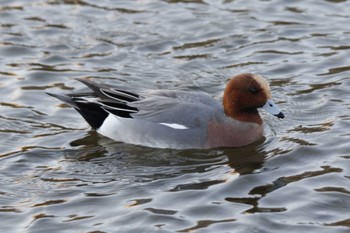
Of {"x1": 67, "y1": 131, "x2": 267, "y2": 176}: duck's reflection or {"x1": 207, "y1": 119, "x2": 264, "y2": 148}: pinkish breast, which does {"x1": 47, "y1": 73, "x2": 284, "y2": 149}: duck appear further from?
{"x1": 67, "y1": 131, "x2": 267, "y2": 176}: duck's reflection

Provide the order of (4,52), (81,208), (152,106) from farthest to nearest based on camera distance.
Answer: (4,52)
(152,106)
(81,208)

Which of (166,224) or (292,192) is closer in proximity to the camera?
(166,224)

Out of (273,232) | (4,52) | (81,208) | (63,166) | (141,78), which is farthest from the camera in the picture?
(4,52)

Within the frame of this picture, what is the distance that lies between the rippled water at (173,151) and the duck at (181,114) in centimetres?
14

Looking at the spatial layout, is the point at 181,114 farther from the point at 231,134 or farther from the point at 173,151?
the point at 231,134

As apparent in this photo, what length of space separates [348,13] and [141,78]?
3349 mm

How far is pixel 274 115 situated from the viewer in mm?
9719

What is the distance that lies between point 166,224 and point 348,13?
6.28 metres

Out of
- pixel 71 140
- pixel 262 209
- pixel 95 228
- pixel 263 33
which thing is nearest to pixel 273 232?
pixel 262 209

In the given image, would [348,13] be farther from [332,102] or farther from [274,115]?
[274,115]

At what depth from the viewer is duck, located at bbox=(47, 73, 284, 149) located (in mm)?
9805

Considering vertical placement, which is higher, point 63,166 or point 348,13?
point 348,13

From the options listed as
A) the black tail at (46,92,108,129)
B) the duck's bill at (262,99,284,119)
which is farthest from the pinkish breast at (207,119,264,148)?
the black tail at (46,92,108,129)

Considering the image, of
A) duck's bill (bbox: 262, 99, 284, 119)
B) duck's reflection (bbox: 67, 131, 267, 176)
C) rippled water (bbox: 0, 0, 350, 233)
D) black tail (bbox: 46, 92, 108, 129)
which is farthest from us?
black tail (bbox: 46, 92, 108, 129)
